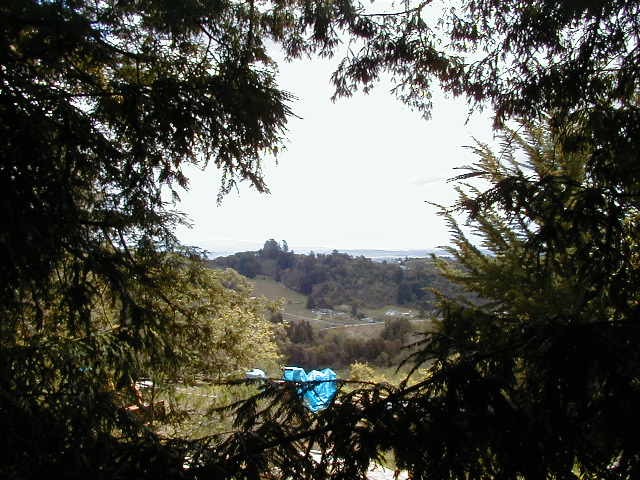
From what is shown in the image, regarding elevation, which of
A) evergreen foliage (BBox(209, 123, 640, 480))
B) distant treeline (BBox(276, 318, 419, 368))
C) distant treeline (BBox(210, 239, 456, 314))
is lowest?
distant treeline (BBox(276, 318, 419, 368))

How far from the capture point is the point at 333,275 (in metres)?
36.3

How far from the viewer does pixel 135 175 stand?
2.79 meters

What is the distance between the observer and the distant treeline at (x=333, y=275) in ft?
103

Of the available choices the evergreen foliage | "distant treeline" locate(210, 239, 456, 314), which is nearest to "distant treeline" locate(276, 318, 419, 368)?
"distant treeline" locate(210, 239, 456, 314)

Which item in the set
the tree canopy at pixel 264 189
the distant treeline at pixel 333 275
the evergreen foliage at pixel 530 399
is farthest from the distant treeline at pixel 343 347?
the evergreen foliage at pixel 530 399

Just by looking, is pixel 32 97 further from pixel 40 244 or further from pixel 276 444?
pixel 276 444

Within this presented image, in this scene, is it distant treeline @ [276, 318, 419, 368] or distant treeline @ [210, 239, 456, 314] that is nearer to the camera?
distant treeline @ [276, 318, 419, 368]

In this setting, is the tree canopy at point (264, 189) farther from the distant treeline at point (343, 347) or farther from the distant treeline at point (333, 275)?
the distant treeline at point (333, 275)

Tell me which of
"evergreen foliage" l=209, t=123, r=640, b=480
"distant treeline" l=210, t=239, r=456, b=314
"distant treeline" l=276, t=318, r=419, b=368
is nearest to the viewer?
"evergreen foliage" l=209, t=123, r=640, b=480

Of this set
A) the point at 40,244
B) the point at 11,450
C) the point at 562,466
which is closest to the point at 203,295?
the point at 40,244

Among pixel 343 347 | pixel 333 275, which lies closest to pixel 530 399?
pixel 343 347

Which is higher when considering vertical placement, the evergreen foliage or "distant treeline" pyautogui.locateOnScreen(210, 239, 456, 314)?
the evergreen foliage

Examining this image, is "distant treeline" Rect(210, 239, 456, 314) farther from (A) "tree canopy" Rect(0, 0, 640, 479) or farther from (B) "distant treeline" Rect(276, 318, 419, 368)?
(A) "tree canopy" Rect(0, 0, 640, 479)

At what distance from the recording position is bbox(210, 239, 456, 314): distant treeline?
31.3 meters
